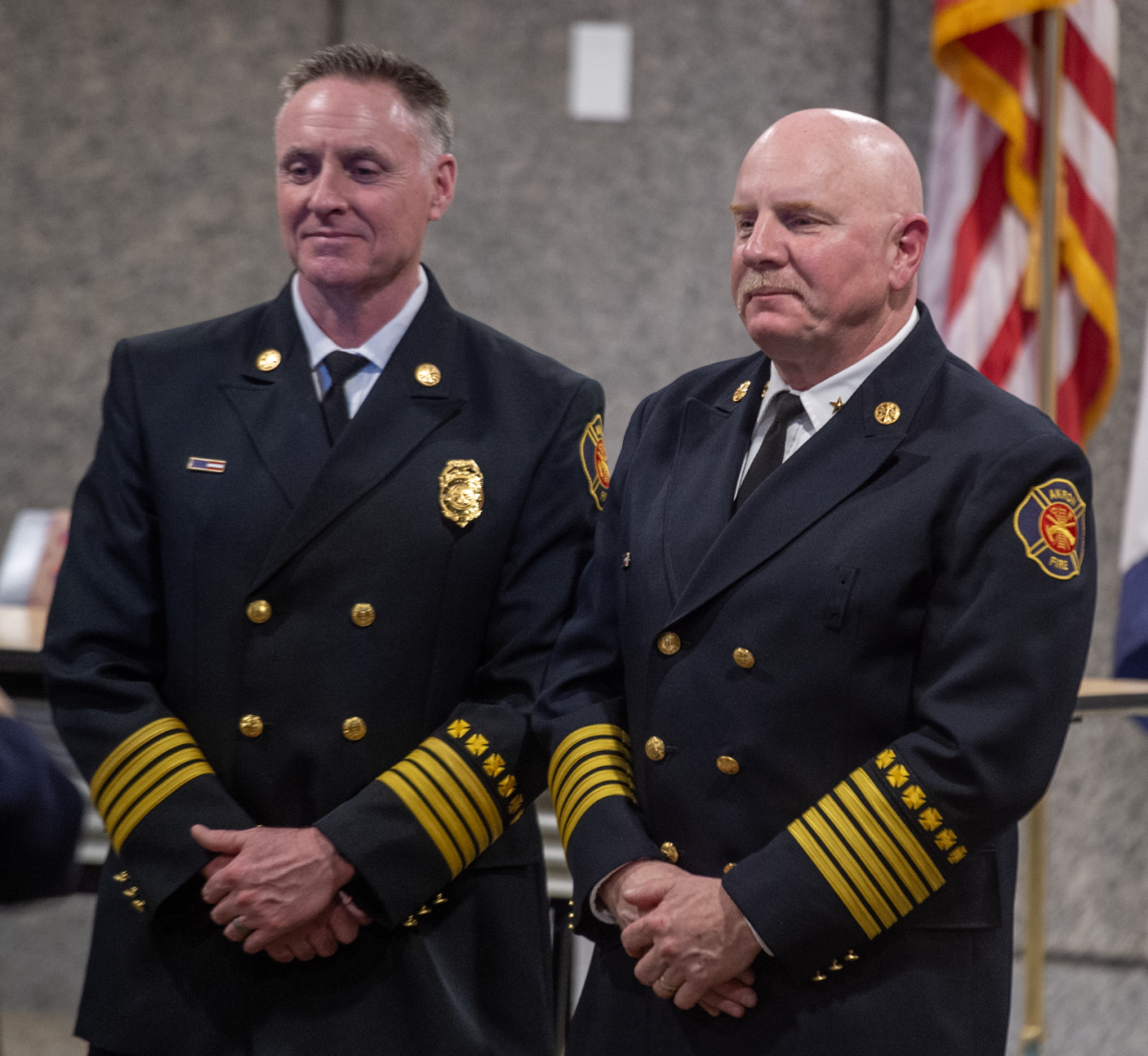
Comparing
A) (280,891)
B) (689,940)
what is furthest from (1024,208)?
(280,891)

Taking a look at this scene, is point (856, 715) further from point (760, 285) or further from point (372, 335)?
point (372, 335)

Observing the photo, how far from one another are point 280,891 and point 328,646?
0.92 ft

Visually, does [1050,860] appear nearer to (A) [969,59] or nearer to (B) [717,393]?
(A) [969,59]

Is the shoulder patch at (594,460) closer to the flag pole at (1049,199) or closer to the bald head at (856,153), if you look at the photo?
the bald head at (856,153)

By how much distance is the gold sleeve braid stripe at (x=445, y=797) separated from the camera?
156 cm

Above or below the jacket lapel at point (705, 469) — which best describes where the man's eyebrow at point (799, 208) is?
above

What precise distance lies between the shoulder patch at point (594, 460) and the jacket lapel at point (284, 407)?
0.32m

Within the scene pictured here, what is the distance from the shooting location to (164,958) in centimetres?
160

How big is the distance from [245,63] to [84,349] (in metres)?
0.85

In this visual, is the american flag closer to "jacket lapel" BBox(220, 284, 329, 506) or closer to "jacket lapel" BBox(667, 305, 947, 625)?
"jacket lapel" BBox(667, 305, 947, 625)

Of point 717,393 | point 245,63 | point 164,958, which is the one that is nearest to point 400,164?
point 717,393

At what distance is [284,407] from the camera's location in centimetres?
169

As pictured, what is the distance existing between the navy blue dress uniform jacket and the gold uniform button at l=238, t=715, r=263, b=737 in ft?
2.16

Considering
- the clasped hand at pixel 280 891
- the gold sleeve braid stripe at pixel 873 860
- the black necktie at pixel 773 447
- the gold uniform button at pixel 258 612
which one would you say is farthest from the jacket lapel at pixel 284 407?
the gold sleeve braid stripe at pixel 873 860
